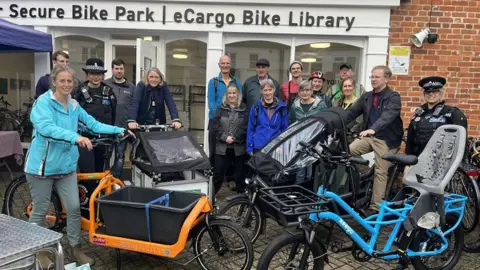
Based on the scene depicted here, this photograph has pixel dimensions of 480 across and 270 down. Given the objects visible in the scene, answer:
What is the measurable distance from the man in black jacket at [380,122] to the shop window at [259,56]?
2.47 metres

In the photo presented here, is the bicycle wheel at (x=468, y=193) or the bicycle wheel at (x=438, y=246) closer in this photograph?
the bicycle wheel at (x=438, y=246)

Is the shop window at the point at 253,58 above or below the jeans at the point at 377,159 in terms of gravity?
above

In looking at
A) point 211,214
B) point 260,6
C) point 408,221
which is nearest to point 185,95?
point 260,6

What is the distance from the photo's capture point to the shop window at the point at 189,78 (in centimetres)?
728

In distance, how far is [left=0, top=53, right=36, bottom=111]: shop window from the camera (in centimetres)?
733

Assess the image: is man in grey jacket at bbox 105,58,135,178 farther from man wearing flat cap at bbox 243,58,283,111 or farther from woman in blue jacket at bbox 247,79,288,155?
woman in blue jacket at bbox 247,79,288,155

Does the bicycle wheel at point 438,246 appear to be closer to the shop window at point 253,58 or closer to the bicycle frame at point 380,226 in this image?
the bicycle frame at point 380,226

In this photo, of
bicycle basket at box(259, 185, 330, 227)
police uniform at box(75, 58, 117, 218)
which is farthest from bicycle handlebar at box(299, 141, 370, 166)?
police uniform at box(75, 58, 117, 218)

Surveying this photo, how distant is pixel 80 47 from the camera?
728 cm

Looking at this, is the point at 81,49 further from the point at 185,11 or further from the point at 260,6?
the point at 260,6

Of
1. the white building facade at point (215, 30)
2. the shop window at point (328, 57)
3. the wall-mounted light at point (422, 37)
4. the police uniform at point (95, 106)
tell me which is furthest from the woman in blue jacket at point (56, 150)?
the wall-mounted light at point (422, 37)

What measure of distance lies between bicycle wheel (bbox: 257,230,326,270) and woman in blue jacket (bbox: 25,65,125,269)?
1.63 meters

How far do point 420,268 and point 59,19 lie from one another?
254 inches

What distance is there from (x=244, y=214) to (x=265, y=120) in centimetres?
144
